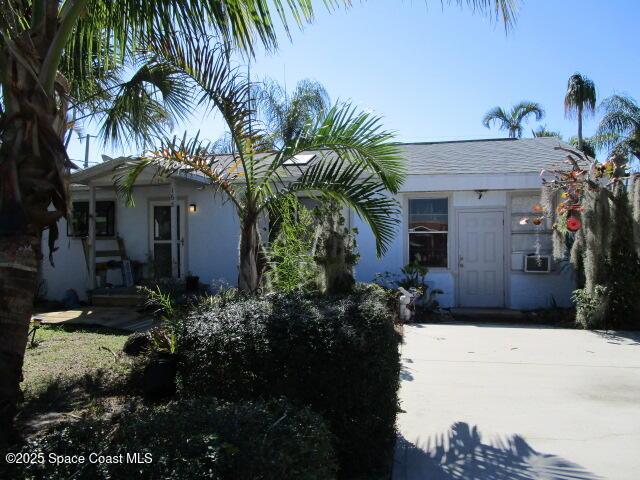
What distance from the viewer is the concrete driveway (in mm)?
3775

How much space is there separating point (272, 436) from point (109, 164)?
9964 millimetres

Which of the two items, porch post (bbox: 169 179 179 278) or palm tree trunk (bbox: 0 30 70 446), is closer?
palm tree trunk (bbox: 0 30 70 446)

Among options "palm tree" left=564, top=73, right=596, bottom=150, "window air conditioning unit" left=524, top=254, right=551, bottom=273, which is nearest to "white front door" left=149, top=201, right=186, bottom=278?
"window air conditioning unit" left=524, top=254, right=551, bottom=273

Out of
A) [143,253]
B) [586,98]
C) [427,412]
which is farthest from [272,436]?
[586,98]

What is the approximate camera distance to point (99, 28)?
14.4 ft

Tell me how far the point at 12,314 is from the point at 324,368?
208cm

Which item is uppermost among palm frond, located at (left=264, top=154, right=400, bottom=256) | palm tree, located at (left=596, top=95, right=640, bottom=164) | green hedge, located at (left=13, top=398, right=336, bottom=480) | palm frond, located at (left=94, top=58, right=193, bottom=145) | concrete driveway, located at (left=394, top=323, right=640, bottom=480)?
palm tree, located at (left=596, top=95, right=640, bottom=164)

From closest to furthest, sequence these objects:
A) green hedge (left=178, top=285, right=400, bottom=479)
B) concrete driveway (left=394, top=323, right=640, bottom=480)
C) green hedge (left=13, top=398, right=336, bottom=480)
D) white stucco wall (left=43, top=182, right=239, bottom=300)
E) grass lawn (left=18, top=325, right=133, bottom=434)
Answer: green hedge (left=13, top=398, right=336, bottom=480) < green hedge (left=178, top=285, right=400, bottom=479) < concrete driveway (left=394, top=323, right=640, bottom=480) < grass lawn (left=18, top=325, right=133, bottom=434) < white stucco wall (left=43, top=182, right=239, bottom=300)

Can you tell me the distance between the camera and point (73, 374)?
6008 millimetres

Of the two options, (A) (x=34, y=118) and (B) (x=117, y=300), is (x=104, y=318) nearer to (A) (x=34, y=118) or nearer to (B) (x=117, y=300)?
(B) (x=117, y=300)

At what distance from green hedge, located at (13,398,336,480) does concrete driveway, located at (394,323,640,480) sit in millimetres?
1486

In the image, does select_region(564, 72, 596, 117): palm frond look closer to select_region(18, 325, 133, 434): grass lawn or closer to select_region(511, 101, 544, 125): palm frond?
select_region(511, 101, 544, 125): palm frond

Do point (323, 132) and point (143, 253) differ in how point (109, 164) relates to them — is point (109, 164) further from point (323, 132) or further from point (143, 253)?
point (323, 132)

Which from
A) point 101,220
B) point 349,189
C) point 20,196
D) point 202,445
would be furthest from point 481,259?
point 202,445
